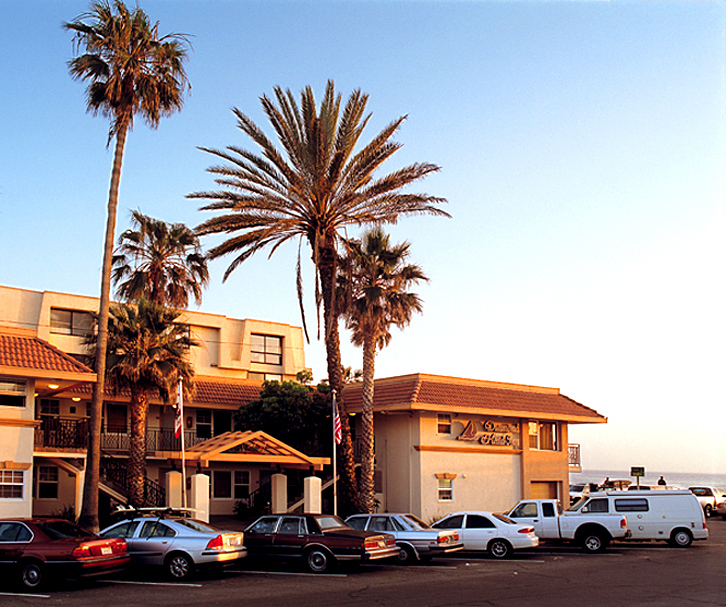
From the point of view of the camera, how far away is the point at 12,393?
81.6ft

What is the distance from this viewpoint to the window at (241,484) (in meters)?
36.9

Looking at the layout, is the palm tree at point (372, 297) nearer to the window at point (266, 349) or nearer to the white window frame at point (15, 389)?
the white window frame at point (15, 389)

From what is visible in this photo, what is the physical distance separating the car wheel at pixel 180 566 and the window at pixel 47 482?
17.6m

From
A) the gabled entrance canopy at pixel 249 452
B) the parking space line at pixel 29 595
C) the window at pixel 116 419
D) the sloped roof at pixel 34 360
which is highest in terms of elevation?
the sloped roof at pixel 34 360

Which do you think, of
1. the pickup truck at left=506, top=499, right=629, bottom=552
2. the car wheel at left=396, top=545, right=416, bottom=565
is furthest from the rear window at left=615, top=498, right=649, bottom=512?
the car wheel at left=396, top=545, right=416, bottom=565

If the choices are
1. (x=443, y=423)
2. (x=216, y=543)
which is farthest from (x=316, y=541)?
(x=443, y=423)

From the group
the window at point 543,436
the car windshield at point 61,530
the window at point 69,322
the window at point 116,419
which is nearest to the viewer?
the car windshield at point 61,530

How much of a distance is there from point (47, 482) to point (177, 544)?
58.7 feet

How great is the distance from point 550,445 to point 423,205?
1522 centimetres

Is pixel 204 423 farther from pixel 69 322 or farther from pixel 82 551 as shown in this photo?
pixel 82 551

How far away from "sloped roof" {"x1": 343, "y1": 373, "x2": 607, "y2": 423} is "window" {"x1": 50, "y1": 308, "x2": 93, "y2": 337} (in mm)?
14015

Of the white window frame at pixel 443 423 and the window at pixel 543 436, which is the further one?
the window at pixel 543 436

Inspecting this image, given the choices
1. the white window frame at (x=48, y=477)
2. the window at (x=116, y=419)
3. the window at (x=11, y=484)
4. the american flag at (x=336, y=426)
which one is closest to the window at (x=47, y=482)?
the white window frame at (x=48, y=477)

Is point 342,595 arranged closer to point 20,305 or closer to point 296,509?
point 296,509
